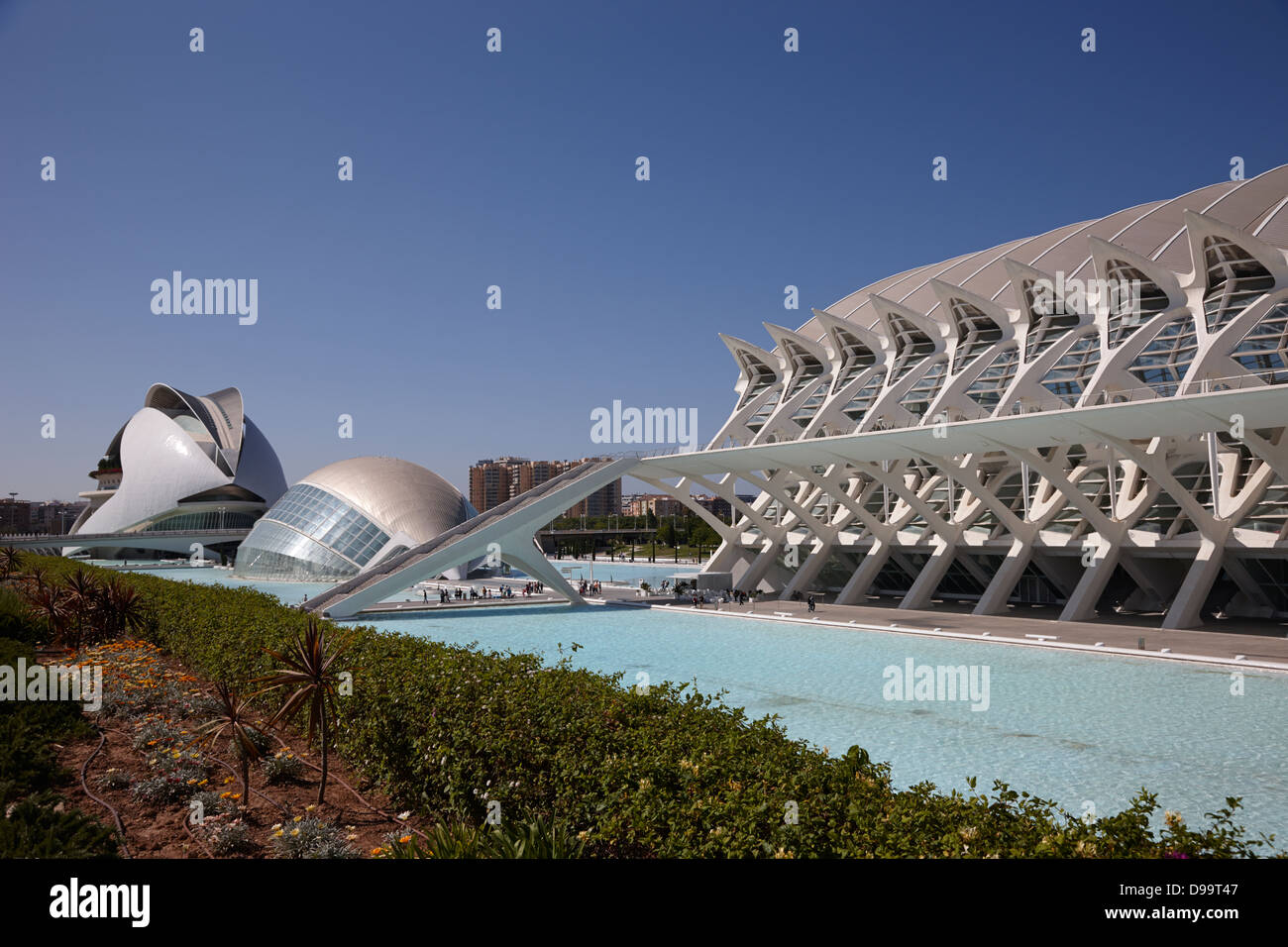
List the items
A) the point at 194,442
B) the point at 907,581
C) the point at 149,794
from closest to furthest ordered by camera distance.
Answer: the point at 149,794
the point at 907,581
the point at 194,442

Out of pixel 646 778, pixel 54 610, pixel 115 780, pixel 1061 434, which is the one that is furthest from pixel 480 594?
pixel 646 778

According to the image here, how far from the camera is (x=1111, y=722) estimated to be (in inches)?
477

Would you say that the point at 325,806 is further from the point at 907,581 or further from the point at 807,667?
the point at 907,581

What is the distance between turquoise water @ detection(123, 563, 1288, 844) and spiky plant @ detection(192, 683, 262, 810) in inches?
178

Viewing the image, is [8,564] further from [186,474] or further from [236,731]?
[186,474]

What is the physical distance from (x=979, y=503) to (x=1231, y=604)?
759cm

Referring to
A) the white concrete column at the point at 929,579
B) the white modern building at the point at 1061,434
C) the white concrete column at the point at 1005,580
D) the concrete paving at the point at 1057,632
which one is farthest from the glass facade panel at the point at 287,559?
the white concrete column at the point at 1005,580

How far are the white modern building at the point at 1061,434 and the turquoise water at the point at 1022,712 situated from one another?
5910mm

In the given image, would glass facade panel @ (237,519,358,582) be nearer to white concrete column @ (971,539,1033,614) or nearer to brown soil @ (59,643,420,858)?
white concrete column @ (971,539,1033,614)

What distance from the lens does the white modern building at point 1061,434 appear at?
21.9 metres

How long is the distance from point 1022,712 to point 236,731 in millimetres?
10779

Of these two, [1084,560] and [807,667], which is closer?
[807,667]

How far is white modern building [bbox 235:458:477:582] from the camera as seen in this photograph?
136 ft
